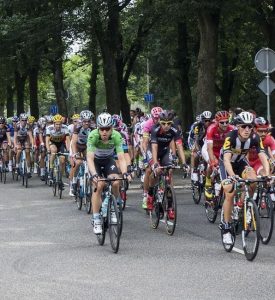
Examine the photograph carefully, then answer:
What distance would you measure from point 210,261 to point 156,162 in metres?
3.31

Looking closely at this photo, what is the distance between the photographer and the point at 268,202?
10938 millimetres

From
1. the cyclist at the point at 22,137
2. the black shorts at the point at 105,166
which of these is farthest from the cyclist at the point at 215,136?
the cyclist at the point at 22,137

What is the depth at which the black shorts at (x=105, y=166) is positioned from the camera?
11508 mm

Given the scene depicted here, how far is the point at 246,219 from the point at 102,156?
9.03 feet

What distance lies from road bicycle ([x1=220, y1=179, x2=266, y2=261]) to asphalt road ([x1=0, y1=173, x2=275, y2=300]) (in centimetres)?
16

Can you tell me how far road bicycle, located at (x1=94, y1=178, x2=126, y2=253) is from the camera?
32.7 ft

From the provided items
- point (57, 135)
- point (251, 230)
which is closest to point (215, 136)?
point (251, 230)

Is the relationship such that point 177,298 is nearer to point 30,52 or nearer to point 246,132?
point 246,132

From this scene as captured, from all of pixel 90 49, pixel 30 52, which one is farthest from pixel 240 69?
pixel 30 52

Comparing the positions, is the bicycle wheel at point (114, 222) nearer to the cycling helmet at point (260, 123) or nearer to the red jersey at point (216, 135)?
the red jersey at point (216, 135)

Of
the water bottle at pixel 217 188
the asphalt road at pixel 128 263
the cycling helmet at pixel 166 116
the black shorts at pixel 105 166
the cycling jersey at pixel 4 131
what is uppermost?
the cycling jersey at pixel 4 131

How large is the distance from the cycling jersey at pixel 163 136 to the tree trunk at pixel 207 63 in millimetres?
10796

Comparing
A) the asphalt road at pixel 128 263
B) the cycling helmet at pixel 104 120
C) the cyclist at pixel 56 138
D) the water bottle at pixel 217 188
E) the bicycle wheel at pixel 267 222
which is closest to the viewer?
the asphalt road at pixel 128 263

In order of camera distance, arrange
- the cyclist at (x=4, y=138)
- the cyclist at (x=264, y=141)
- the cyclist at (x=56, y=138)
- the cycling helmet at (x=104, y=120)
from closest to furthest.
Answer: the cycling helmet at (x=104, y=120), the cyclist at (x=264, y=141), the cyclist at (x=56, y=138), the cyclist at (x=4, y=138)
